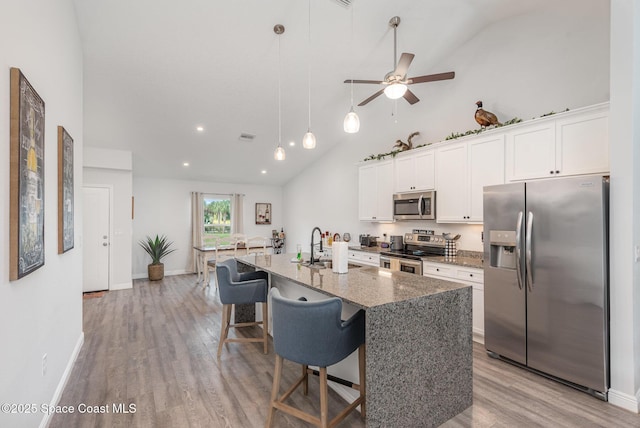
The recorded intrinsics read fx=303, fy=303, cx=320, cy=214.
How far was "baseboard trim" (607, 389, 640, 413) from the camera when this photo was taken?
2.18 meters

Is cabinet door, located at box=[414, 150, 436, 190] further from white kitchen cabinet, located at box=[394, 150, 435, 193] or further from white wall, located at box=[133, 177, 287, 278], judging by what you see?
white wall, located at box=[133, 177, 287, 278]

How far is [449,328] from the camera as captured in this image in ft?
6.66

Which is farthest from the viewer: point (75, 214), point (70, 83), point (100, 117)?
point (100, 117)

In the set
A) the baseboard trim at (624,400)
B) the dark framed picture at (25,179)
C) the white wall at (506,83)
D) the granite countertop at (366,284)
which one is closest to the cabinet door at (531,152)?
the white wall at (506,83)

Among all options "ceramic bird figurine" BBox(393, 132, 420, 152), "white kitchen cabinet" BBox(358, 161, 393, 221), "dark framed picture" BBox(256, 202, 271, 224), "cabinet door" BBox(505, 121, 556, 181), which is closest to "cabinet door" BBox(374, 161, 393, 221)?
"white kitchen cabinet" BBox(358, 161, 393, 221)

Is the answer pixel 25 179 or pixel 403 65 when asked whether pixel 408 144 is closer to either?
pixel 403 65

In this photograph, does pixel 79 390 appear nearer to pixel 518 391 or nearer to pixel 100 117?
pixel 518 391

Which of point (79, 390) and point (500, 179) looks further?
point (500, 179)


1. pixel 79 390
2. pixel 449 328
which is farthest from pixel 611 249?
pixel 79 390

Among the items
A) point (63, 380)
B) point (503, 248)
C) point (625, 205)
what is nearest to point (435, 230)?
point (503, 248)

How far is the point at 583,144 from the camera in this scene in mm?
2811

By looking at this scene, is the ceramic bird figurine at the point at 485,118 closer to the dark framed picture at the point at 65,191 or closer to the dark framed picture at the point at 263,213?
the dark framed picture at the point at 65,191

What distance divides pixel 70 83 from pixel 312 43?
256cm

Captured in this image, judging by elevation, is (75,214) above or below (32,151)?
below
